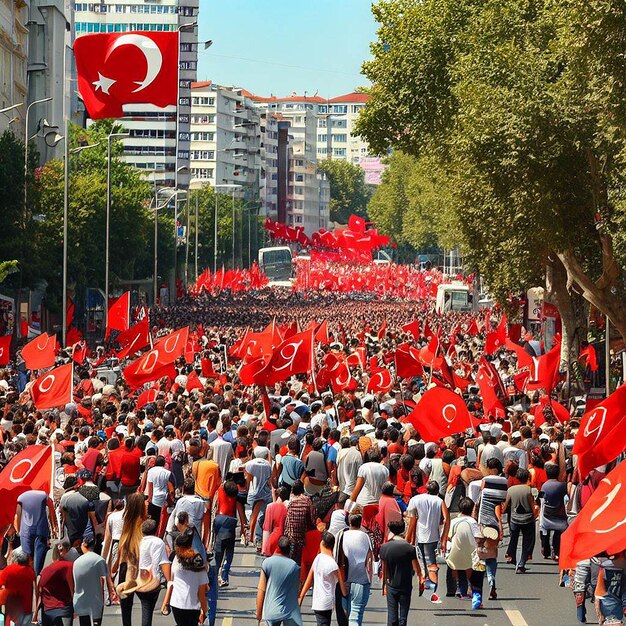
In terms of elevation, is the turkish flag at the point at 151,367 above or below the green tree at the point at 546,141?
below

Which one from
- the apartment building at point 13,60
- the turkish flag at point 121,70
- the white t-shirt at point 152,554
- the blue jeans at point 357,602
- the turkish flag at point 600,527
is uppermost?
the apartment building at point 13,60

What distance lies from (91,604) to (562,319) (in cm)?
3447

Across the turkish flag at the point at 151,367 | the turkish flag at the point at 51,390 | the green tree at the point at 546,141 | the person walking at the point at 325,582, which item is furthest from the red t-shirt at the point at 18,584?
the turkish flag at the point at 151,367

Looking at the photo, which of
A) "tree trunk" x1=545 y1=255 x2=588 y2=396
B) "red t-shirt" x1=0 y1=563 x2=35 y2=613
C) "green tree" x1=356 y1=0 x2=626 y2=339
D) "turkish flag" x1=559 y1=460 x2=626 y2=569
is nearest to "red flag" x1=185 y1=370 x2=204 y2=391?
"green tree" x1=356 y1=0 x2=626 y2=339

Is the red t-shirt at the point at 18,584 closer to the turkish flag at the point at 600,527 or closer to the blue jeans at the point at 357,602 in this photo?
the blue jeans at the point at 357,602

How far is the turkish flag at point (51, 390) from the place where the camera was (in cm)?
2311

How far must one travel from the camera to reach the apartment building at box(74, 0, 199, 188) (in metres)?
160

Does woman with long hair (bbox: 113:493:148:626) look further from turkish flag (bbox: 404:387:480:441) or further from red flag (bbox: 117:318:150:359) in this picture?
red flag (bbox: 117:318:150:359)

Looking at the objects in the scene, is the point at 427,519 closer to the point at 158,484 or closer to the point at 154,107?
the point at 158,484

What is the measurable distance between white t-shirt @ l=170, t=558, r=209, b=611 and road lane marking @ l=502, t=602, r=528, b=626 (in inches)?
138

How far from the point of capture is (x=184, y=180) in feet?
525

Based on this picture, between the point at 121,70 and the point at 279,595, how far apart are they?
106 feet

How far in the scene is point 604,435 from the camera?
584 inches

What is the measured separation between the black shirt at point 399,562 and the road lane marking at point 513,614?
1701 mm
